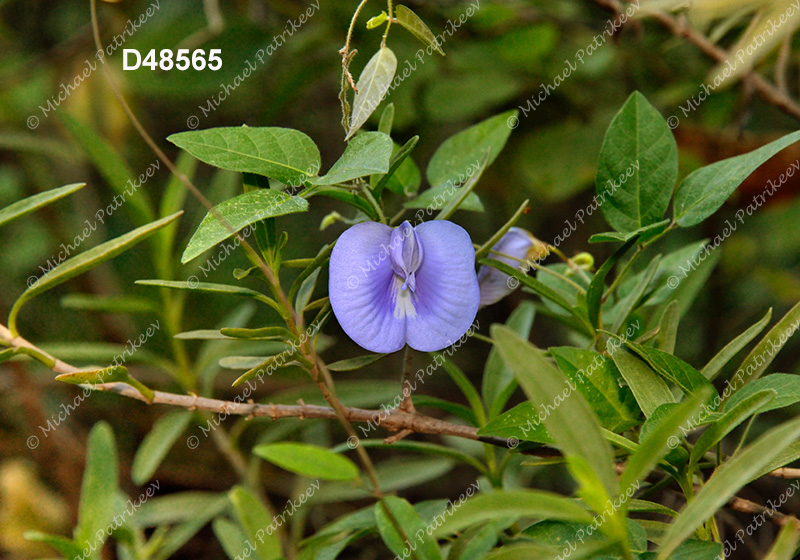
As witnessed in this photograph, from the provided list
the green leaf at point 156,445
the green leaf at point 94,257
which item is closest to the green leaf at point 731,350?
the green leaf at point 94,257

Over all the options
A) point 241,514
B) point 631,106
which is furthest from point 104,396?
point 631,106

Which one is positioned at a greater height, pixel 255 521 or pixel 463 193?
pixel 463 193

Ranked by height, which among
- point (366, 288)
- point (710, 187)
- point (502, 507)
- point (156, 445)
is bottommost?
point (156, 445)

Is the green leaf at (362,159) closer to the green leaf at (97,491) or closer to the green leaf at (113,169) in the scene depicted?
the green leaf at (97,491)

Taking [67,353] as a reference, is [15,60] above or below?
above

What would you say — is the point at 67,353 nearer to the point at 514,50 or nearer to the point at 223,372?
the point at 223,372

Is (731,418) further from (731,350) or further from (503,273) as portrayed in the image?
(503,273)

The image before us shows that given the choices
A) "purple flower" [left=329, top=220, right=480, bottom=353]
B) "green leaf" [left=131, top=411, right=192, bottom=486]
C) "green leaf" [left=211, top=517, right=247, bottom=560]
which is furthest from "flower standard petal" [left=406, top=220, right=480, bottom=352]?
"green leaf" [left=131, top=411, right=192, bottom=486]

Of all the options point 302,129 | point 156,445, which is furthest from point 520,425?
point 302,129
